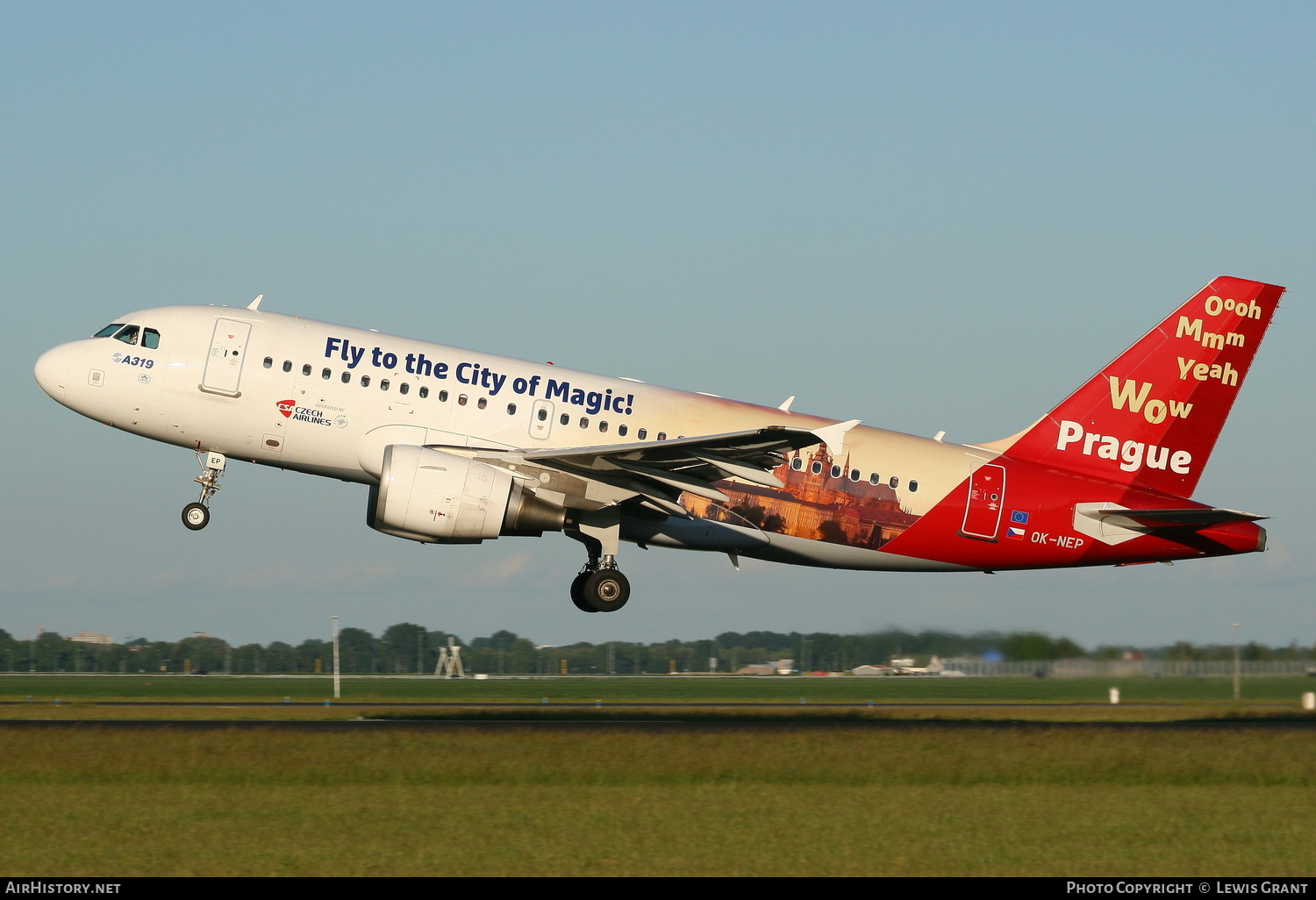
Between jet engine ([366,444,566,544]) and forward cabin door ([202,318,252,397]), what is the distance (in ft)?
11.1

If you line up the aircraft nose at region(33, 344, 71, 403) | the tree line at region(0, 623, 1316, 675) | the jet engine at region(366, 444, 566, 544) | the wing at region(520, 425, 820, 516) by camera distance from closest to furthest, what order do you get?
the wing at region(520, 425, 820, 516) < the jet engine at region(366, 444, 566, 544) < the aircraft nose at region(33, 344, 71, 403) < the tree line at region(0, 623, 1316, 675)

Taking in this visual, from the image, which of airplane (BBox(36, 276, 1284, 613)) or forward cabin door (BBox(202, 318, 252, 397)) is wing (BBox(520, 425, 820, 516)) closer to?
airplane (BBox(36, 276, 1284, 613))

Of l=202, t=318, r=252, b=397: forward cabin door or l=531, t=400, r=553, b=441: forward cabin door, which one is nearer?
l=202, t=318, r=252, b=397: forward cabin door

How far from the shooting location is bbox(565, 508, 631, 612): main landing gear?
2780 cm

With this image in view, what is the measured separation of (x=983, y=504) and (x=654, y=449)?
25.2 feet

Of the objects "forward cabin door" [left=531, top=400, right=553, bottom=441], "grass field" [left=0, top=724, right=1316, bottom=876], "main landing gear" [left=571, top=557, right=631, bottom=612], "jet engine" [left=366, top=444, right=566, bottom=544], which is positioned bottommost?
"grass field" [left=0, top=724, right=1316, bottom=876]

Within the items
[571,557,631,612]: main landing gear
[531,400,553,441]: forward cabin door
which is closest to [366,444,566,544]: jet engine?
[531,400,553,441]: forward cabin door

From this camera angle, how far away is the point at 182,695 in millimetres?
40344

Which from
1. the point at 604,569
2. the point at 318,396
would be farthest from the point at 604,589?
the point at 318,396

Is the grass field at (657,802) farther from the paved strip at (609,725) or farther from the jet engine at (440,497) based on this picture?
the jet engine at (440,497)

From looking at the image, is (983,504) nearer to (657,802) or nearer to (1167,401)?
(1167,401)

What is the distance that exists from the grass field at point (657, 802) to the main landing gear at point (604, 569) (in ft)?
20.6

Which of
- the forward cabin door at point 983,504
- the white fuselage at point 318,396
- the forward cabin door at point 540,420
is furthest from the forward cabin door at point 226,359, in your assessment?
the forward cabin door at point 983,504

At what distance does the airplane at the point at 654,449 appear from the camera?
26469 mm
